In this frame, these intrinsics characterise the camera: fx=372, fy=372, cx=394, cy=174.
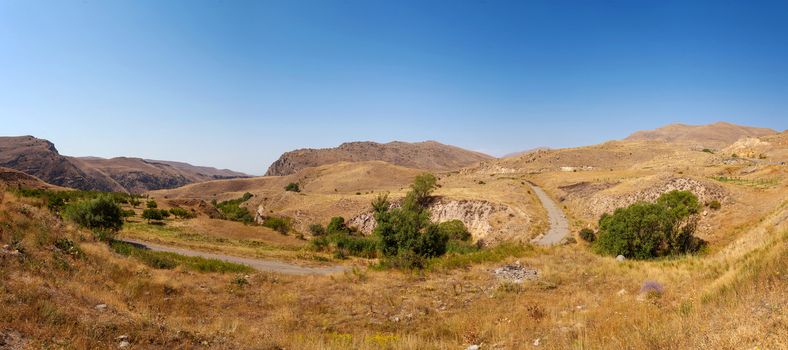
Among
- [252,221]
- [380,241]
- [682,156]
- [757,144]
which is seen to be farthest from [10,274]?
[757,144]

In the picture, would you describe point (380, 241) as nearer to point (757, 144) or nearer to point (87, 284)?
point (87, 284)

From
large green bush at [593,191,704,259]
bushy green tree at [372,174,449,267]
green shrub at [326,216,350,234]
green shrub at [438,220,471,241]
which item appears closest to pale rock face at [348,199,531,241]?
green shrub at [438,220,471,241]

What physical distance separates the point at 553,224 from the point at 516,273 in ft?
84.7

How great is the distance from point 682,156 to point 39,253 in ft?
338

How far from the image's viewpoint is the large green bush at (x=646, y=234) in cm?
2484

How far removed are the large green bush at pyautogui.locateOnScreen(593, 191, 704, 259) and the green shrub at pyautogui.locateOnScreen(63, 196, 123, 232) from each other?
4137 cm

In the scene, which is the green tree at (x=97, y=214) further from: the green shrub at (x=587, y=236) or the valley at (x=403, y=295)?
the green shrub at (x=587, y=236)

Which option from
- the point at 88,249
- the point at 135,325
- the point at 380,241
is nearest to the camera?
the point at 135,325

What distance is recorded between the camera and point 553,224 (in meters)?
41.0

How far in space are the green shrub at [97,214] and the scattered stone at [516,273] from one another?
112 ft

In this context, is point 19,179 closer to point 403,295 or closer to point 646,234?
point 403,295

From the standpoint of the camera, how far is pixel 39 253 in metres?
12.2

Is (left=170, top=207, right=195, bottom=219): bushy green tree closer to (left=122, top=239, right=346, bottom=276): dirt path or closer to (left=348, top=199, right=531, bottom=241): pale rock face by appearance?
(left=122, top=239, right=346, bottom=276): dirt path

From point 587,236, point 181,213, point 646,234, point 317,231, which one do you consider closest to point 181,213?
point 181,213
